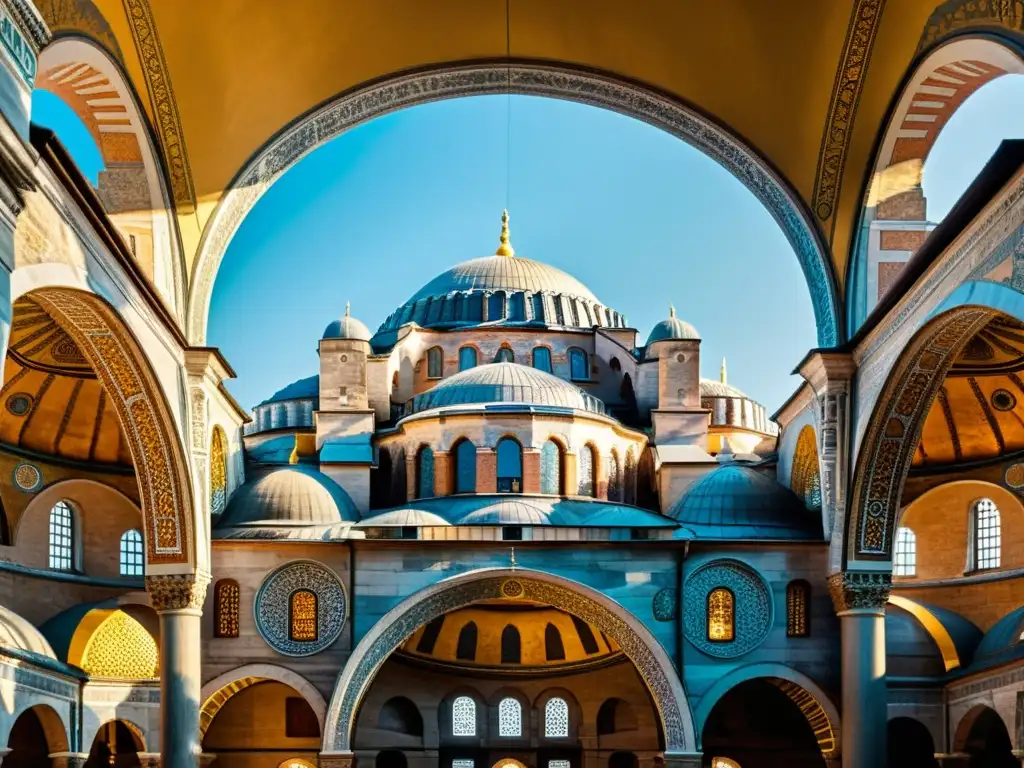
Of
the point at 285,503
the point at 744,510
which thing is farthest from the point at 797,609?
the point at 285,503

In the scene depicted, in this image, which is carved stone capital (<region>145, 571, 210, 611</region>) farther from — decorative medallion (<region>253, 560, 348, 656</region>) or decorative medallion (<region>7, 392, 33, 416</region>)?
decorative medallion (<region>7, 392, 33, 416</region>)

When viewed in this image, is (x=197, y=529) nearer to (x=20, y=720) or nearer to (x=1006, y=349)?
(x=20, y=720)

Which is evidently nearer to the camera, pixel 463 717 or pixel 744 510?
pixel 744 510

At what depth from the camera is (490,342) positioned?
127 ft

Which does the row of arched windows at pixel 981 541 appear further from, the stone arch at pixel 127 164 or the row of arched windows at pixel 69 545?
the stone arch at pixel 127 164

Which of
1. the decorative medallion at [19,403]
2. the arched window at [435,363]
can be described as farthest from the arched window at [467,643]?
the decorative medallion at [19,403]

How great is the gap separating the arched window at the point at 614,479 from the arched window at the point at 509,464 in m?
2.02

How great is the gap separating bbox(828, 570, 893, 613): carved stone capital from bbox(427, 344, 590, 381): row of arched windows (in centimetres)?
1462

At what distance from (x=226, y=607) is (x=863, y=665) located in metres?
11.1

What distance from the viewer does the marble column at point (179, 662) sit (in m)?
23.2

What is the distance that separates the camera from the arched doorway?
32.2 metres

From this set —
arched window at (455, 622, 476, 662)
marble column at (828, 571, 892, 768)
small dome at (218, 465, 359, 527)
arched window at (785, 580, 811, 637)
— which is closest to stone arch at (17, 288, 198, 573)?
small dome at (218, 465, 359, 527)

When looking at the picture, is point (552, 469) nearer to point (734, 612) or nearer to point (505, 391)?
point (505, 391)

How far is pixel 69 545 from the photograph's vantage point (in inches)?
1121
